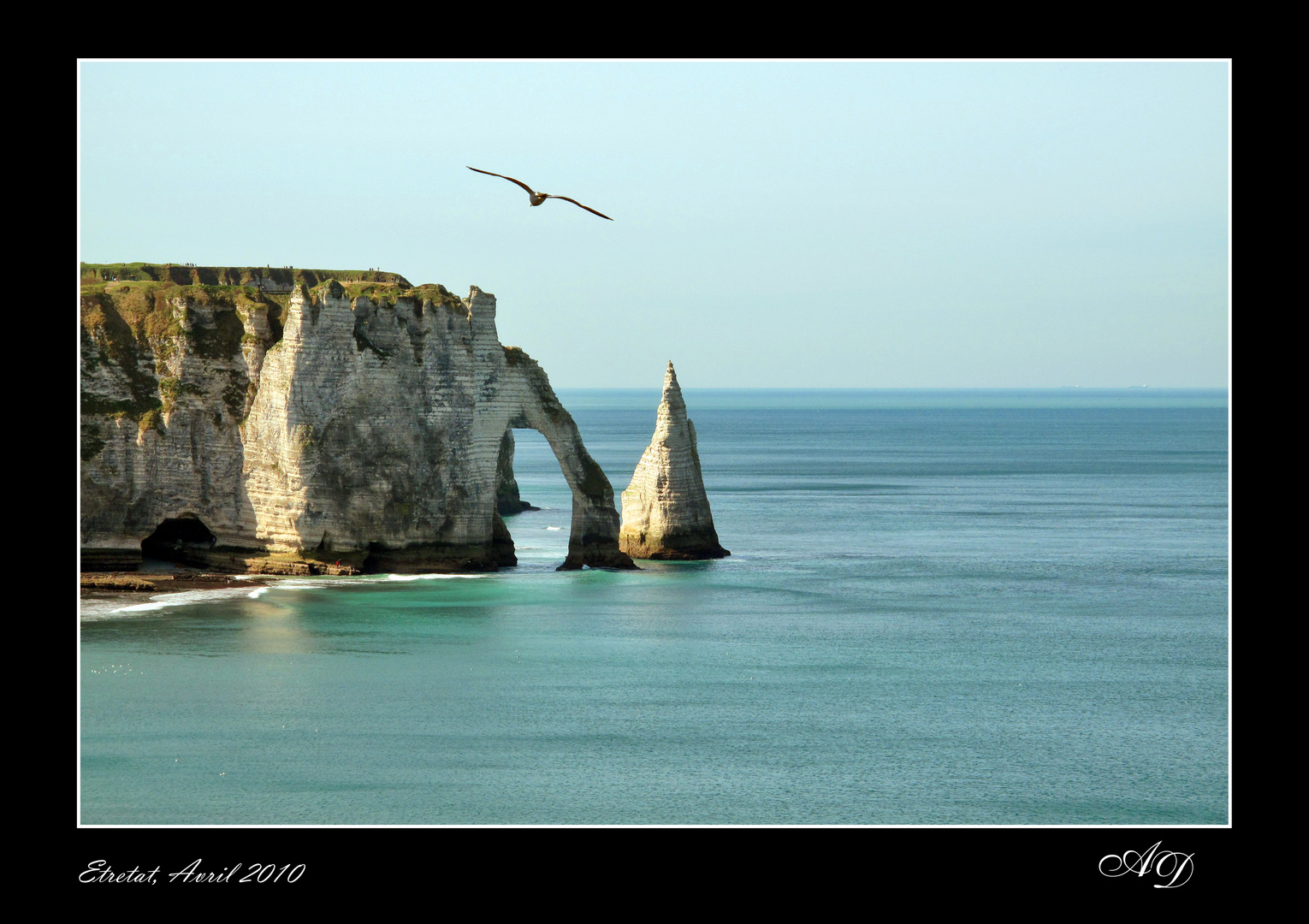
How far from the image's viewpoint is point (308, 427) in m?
59.7

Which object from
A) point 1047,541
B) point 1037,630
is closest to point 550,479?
point 1047,541

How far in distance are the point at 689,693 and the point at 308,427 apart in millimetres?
24219

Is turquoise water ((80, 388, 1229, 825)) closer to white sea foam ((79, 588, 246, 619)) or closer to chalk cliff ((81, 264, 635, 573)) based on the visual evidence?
→ white sea foam ((79, 588, 246, 619))

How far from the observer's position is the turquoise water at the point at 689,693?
3350 cm

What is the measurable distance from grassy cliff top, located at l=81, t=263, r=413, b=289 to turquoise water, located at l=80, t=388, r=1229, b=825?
15271mm

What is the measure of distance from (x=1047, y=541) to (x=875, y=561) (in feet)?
45.1

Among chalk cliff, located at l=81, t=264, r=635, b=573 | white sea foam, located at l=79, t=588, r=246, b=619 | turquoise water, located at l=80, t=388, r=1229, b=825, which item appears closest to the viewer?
turquoise water, located at l=80, t=388, r=1229, b=825

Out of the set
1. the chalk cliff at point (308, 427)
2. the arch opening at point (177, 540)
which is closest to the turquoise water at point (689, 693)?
the chalk cliff at point (308, 427)

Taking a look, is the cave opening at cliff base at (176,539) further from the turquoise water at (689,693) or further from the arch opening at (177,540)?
the turquoise water at (689,693)

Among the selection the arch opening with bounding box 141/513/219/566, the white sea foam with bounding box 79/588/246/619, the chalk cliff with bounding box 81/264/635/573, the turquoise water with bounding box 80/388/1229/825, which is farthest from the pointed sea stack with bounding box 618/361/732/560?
the arch opening with bounding box 141/513/219/566

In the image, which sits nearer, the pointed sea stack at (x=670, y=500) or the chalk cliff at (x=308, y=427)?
the chalk cliff at (x=308, y=427)

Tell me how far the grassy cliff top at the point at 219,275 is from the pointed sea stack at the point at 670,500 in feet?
42.6

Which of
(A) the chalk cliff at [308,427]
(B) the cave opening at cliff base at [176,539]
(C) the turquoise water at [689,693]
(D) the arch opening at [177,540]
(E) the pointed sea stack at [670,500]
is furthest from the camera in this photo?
(E) the pointed sea stack at [670,500]

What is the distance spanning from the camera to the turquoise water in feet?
110
